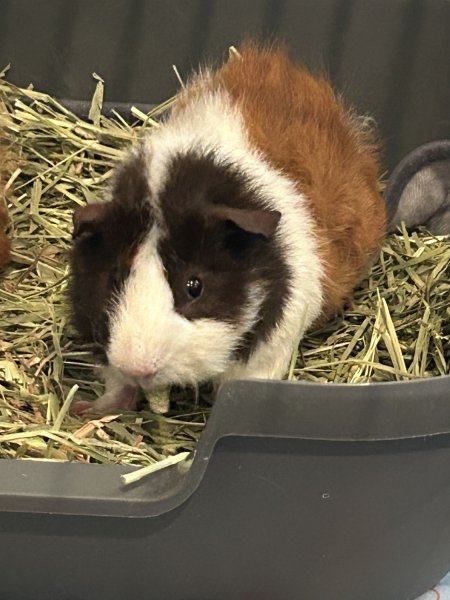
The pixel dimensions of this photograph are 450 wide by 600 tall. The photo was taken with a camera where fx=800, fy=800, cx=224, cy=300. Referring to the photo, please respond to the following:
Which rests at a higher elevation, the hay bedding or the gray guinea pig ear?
the gray guinea pig ear

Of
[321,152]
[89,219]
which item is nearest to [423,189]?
[321,152]

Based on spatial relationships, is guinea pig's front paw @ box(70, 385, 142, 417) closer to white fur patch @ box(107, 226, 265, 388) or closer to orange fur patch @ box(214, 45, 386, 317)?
white fur patch @ box(107, 226, 265, 388)

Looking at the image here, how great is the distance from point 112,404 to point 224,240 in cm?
41

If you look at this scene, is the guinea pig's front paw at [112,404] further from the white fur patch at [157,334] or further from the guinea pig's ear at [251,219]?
the guinea pig's ear at [251,219]

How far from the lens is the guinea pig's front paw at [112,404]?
4.66ft

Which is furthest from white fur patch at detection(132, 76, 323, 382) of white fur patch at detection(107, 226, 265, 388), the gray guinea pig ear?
the gray guinea pig ear

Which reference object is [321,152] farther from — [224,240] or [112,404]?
[112,404]

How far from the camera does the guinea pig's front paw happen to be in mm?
1422

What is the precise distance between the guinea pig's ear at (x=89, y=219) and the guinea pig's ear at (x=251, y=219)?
0.18 metres

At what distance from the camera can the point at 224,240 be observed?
1202mm

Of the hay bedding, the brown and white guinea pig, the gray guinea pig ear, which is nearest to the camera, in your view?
the brown and white guinea pig

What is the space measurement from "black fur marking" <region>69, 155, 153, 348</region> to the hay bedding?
5.3 inches

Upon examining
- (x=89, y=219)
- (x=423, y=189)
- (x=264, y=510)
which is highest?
(x=89, y=219)

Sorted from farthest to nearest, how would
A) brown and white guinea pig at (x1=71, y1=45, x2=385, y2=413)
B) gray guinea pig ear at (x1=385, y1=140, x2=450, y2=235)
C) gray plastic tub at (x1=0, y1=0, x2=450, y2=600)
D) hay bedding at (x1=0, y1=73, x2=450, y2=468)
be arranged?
gray guinea pig ear at (x1=385, y1=140, x2=450, y2=235)
hay bedding at (x1=0, y1=73, x2=450, y2=468)
brown and white guinea pig at (x1=71, y1=45, x2=385, y2=413)
gray plastic tub at (x1=0, y1=0, x2=450, y2=600)
